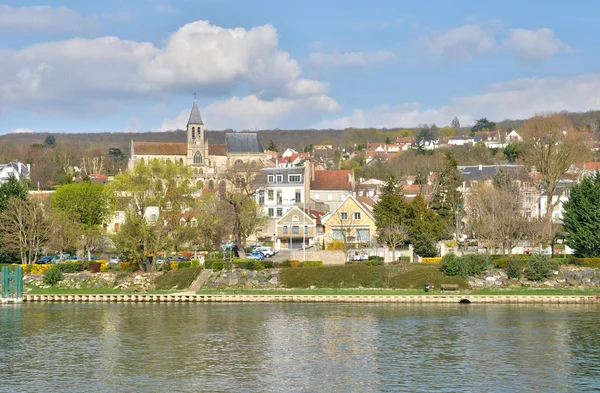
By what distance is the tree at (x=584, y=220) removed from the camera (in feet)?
228

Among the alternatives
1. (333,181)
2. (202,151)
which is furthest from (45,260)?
(202,151)

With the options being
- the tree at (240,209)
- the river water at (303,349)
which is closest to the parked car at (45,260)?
the tree at (240,209)

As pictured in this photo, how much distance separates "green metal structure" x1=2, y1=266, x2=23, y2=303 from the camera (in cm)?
6538

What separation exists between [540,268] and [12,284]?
40343 millimetres

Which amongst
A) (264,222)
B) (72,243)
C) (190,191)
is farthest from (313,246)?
(72,243)

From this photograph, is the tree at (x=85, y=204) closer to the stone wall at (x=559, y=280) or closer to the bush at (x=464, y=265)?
the bush at (x=464, y=265)

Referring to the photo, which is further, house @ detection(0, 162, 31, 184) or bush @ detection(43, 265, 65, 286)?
house @ detection(0, 162, 31, 184)

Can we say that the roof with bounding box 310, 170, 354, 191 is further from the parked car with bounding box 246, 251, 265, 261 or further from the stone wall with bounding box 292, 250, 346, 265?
the stone wall with bounding box 292, 250, 346, 265

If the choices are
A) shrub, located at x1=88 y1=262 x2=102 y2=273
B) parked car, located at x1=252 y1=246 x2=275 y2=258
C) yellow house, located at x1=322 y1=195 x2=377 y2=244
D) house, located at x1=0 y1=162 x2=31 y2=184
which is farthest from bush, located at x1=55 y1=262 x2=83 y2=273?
house, located at x1=0 y1=162 x2=31 y2=184

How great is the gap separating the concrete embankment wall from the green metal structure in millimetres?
795

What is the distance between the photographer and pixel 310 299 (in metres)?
63.3

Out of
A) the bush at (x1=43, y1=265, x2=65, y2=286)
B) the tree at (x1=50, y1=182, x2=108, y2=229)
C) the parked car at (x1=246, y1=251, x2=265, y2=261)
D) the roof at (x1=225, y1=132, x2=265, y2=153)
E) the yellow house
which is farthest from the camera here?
the roof at (x1=225, y1=132, x2=265, y2=153)

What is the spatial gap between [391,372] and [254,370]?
19.2 feet

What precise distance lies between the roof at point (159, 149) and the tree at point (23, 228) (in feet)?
268
